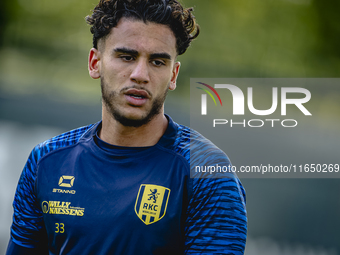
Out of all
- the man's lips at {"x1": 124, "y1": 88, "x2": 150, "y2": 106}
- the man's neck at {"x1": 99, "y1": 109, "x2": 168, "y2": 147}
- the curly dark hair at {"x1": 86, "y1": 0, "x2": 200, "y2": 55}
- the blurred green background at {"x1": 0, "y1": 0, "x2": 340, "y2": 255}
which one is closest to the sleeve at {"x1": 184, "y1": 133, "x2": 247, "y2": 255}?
the man's neck at {"x1": 99, "y1": 109, "x2": 168, "y2": 147}

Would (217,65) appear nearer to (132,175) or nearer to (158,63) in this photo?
(158,63)

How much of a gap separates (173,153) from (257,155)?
11.1 ft

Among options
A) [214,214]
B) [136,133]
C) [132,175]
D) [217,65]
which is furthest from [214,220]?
[217,65]

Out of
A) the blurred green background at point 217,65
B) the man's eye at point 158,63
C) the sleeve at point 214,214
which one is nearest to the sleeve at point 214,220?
the sleeve at point 214,214

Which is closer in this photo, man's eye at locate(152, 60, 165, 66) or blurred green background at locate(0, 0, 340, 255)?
man's eye at locate(152, 60, 165, 66)

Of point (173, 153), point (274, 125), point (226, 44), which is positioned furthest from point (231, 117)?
point (173, 153)

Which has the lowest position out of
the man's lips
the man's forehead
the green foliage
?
the man's lips

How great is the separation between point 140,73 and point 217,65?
3847mm

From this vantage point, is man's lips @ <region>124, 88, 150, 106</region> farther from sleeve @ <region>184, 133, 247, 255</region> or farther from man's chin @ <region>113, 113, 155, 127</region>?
sleeve @ <region>184, 133, 247, 255</region>

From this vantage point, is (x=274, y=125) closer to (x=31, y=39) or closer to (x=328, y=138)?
(x=328, y=138)

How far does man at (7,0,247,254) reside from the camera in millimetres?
1463

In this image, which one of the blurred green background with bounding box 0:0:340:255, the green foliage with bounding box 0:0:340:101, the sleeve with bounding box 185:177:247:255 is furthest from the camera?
the green foliage with bounding box 0:0:340:101

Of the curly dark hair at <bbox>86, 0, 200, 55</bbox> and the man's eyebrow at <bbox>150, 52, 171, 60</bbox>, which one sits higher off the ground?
the curly dark hair at <bbox>86, 0, 200, 55</bbox>

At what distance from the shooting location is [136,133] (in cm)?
164
